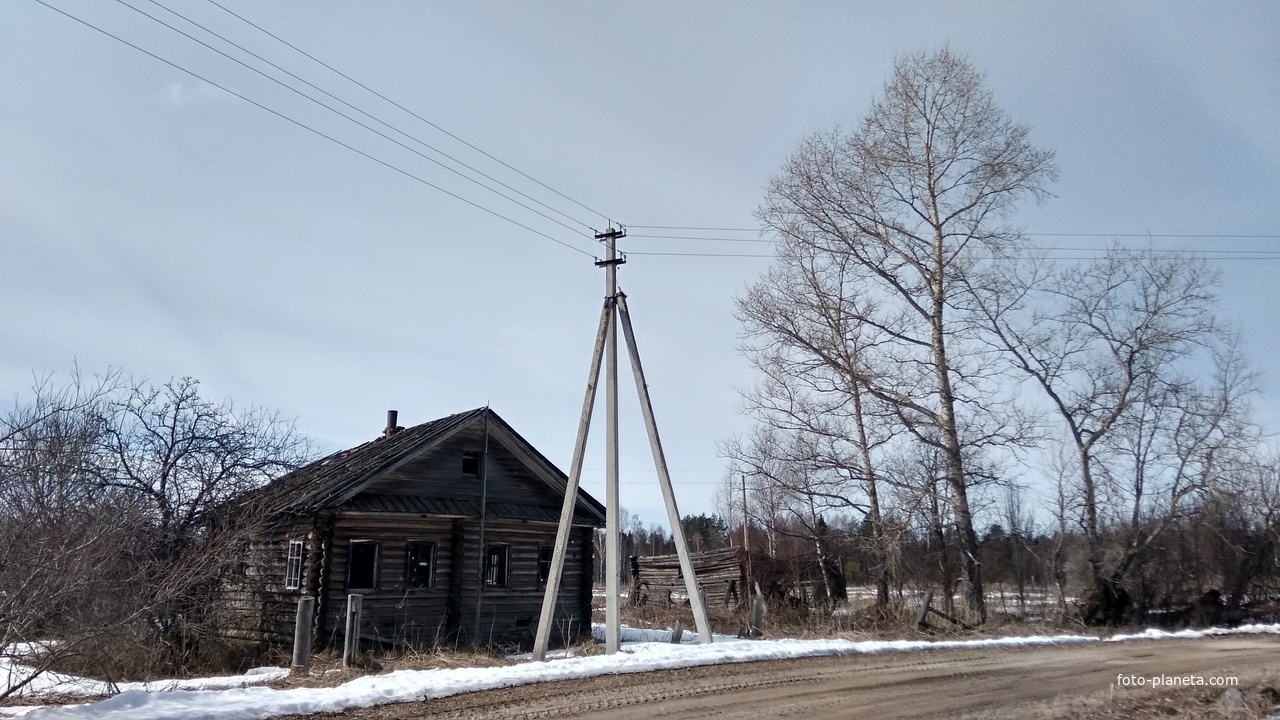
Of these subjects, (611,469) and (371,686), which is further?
(611,469)

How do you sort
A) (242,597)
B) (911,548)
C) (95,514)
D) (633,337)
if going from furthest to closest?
1. (911,548)
2. (242,597)
3. (633,337)
4. (95,514)

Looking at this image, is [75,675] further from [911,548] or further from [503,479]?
[911,548]

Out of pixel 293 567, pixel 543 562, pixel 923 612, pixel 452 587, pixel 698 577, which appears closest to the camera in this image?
pixel 293 567

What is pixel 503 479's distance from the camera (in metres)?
21.2

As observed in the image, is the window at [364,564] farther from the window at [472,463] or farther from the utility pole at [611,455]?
the utility pole at [611,455]

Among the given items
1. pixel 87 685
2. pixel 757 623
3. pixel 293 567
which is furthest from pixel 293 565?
pixel 757 623

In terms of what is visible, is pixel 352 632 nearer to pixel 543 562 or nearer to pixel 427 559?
pixel 427 559

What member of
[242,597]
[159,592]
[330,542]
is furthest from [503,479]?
[159,592]

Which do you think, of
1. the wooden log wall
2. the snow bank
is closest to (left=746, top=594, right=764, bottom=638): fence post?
the wooden log wall

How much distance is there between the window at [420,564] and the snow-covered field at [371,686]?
580 centimetres

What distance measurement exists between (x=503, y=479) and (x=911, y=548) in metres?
12.5

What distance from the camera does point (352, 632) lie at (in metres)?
13.3

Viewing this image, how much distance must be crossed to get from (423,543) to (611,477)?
23.7 ft

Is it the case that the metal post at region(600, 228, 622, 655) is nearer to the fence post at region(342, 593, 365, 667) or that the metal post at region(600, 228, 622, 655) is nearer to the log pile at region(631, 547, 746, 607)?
the fence post at region(342, 593, 365, 667)
